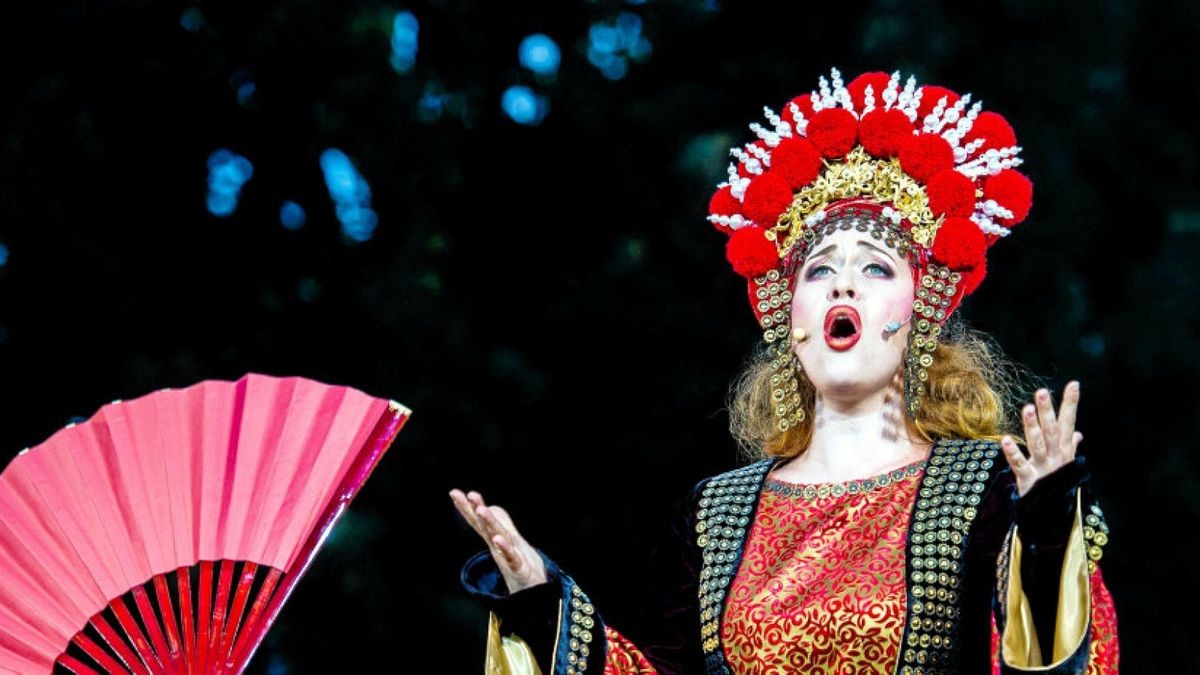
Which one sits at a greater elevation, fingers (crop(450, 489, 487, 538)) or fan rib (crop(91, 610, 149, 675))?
fingers (crop(450, 489, 487, 538))

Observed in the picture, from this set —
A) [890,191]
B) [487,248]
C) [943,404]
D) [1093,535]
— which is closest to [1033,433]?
[1093,535]

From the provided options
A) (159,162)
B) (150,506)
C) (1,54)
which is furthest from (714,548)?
(1,54)

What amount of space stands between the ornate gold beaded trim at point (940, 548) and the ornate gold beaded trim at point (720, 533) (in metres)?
0.30

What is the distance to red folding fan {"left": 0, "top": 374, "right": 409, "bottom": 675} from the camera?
2912 mm

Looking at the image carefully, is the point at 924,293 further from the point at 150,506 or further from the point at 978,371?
the point at 150,506

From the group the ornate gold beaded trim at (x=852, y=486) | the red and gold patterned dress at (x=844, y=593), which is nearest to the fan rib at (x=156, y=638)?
the red and gold patterned dress at (x=844, y=593)

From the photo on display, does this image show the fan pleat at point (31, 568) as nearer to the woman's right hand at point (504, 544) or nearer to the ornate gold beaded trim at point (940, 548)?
the woman's right hand at point (504, 544)

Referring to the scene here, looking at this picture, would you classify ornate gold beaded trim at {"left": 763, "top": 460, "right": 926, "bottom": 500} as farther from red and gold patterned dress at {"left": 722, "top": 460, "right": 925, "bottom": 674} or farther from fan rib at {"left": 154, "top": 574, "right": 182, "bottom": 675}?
fan rib at {"left": 154, "top": 574, "right": 182, "bottom": 675}

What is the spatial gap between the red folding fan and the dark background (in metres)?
1.27

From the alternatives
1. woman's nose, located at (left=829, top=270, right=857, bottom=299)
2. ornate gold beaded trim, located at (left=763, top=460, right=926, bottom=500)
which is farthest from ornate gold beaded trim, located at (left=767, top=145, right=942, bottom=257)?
ornate gold beaded trim, located at (left=763, top=460, right=926, bottom=500)

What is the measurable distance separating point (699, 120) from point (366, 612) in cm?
122

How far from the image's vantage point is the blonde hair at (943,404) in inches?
131

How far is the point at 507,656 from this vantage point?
306 cm

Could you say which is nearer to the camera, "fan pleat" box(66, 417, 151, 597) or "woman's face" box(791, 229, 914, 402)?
"fan pleat" box(66, 417, 151, 597)
